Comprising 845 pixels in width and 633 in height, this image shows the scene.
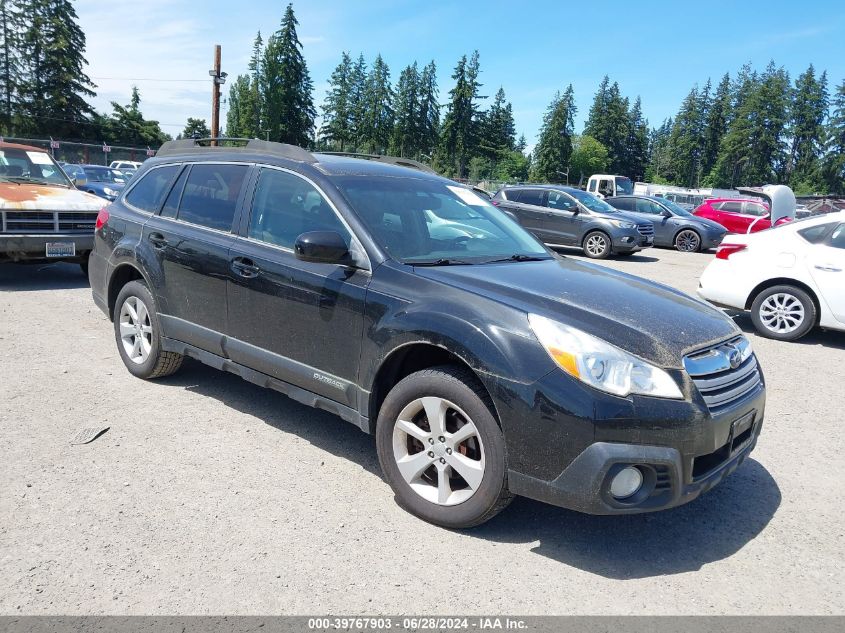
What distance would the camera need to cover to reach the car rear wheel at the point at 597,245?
16188 mm

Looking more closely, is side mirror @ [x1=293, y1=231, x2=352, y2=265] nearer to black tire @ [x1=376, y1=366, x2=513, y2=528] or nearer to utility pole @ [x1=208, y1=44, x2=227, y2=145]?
black tire @ [x1=376, y1=366, x2=513, y2=528]

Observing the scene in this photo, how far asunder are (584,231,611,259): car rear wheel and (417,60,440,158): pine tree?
71.9 metres

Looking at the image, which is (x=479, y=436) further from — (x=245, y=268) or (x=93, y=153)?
(x=93, y=153)

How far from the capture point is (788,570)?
9.80 ft

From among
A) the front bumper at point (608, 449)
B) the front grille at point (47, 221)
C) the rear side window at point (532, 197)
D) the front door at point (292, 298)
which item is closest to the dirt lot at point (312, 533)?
the front bumper at point (608, 449)

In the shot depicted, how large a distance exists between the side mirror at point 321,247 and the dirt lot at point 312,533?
1.25m

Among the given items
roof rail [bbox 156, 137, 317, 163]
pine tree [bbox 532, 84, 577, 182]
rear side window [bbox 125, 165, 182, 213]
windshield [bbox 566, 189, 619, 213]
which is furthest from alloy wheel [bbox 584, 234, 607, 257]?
pine tree [bbox 532, 84, 577, 182]

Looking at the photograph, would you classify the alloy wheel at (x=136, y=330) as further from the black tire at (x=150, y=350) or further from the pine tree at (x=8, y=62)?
the pine tree at (x=8, y=62)

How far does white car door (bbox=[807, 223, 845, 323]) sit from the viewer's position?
730 cm

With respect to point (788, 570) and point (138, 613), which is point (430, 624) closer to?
point (138, 613)

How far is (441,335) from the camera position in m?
3.09

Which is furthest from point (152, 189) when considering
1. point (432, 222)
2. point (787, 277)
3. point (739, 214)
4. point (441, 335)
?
point (739, 214)

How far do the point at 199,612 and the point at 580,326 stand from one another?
1.98 meters

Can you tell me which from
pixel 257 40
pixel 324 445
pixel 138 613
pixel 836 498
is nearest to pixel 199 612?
pixel 138 613
